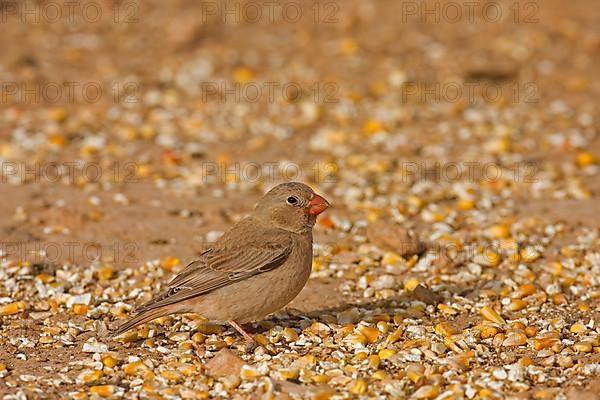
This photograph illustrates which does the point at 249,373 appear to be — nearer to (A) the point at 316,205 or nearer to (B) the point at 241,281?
(B) the point at 241,281

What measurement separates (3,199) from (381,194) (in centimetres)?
329

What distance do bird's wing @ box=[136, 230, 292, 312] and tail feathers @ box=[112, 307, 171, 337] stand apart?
7 centimetres

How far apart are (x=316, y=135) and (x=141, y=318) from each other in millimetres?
4665

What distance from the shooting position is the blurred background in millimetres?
7371

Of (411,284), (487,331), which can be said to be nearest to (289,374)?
(487,331)

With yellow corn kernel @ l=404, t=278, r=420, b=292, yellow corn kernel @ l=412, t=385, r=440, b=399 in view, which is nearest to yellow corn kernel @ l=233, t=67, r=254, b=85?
yellow corn kernel @ l=404, t=278, r=420, b=292

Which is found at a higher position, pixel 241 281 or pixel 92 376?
pixel 241 281

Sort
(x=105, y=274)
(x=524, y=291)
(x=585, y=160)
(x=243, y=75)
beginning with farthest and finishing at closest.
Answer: (x=243, y=75)
(x=585, y=160)
(x=105, y=274)
(x=524, y=291)

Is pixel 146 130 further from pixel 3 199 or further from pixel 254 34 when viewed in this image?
pixel 254 34

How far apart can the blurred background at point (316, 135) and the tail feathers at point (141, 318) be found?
67 cm

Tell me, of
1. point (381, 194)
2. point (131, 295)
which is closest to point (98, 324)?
point (131, 295)

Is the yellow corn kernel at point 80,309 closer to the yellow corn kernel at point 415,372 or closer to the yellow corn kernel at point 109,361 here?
the yellow corn kernel at point 109,361

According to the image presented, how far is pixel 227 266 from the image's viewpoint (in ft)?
19.7

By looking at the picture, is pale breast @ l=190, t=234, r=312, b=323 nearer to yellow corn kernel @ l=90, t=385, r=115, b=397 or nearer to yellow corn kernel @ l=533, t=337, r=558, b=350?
yellow corn kernel @ l=90, t=385, r=115, b=397
